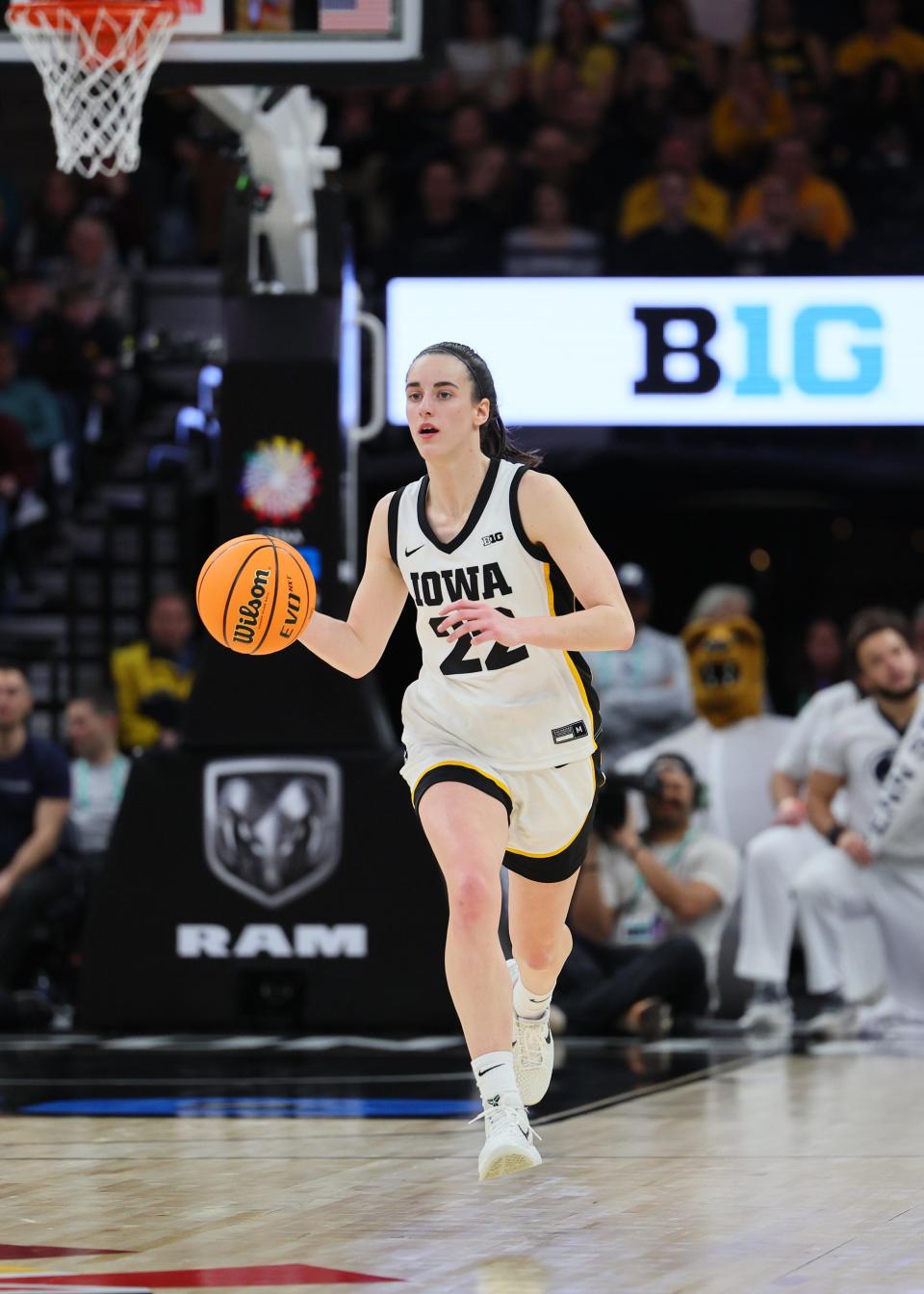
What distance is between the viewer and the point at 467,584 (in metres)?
5.57

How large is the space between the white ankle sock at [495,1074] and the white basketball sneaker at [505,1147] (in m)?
0.06

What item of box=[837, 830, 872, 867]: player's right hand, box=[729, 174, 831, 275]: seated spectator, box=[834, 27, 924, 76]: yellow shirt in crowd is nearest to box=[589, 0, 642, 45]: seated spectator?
box=[834, 27, 924, 76]: yellow shirt in crowd

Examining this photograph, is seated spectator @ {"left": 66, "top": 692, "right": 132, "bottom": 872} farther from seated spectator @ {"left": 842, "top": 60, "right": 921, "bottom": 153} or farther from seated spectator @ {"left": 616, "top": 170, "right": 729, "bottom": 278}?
seated spectator @ {"left": 842, "top": 60, "right": 921, "bottom": 153}

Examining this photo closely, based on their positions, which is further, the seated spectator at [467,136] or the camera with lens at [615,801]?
the seated spectator at [467,136]

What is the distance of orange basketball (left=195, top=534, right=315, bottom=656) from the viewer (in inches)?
220

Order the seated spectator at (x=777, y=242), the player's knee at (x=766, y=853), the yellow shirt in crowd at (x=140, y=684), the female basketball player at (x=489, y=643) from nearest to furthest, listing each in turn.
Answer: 1. the female basketball player at (x=489, y=643)
2. the player's knee at (x=766, y=853)
3. the yellow shirt in crowd at (x=140, y=684)
4. the seated spectator at (x=777, y=242)

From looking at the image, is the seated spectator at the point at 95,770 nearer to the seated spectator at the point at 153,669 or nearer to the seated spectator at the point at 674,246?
the seated spectator at the point at 153,669

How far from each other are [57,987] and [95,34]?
4.47m

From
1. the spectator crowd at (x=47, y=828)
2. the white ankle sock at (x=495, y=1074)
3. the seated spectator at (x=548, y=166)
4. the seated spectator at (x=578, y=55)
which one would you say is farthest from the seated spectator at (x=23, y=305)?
the white ankle sock at (x=495, y=1074)

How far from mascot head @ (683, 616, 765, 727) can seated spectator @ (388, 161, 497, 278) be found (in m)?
3.49

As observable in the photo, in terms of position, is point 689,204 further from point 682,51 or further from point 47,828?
point 47,828

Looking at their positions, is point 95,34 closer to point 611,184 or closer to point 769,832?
point 769,832

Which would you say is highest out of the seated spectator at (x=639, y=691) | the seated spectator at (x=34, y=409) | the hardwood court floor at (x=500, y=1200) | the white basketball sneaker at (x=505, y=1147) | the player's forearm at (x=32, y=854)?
the seated spectator at (x=34, y=409)

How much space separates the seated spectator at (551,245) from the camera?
42.7 ft
